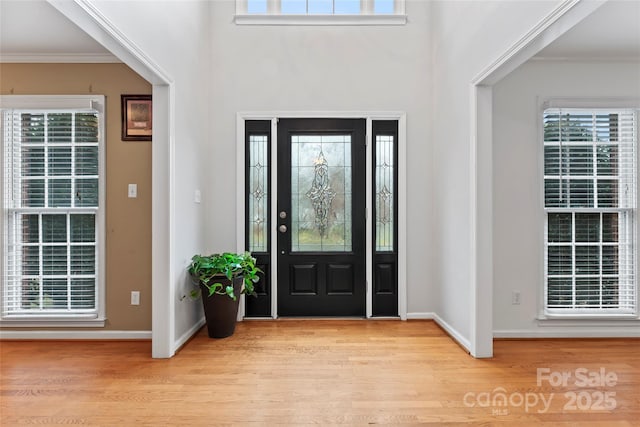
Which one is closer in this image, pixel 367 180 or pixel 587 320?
pixel 587 320

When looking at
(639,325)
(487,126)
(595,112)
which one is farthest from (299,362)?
(595,112)

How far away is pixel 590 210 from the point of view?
3494mm

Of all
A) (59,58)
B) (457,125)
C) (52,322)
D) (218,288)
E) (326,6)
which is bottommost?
(52,322)

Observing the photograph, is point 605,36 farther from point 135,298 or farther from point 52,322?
point 52,322

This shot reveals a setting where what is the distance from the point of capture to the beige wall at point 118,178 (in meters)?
3.43

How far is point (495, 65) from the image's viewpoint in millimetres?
2660

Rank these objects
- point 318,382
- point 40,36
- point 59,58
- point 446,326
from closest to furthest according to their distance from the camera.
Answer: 1. point 318,382
2. point 40,36
3. point 59,58
4. point 446,326

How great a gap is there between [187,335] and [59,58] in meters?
2.74

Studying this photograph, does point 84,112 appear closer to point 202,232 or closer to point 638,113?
point 202,232

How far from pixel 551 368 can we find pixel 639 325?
1.43 metres

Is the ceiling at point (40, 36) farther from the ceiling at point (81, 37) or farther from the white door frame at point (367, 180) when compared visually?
the white door frame at point (367, 180)

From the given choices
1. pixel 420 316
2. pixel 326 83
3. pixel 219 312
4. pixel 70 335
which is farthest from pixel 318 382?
pixel 326 83

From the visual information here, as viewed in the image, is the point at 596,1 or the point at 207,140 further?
the point at 207,140

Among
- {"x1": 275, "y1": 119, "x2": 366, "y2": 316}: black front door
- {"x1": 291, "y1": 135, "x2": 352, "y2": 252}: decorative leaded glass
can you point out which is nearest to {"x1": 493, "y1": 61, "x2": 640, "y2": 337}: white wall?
{"x1": 275, "y1": 119, "x2": 366, "y2": 316}: black front door
